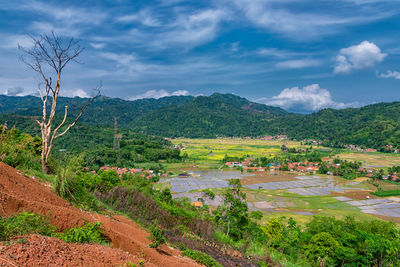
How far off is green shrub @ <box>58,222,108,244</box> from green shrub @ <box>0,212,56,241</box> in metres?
0.25

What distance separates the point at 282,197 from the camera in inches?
1494

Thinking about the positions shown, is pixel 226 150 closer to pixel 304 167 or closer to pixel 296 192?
pixel 304 167

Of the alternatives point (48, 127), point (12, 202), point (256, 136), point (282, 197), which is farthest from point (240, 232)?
point (256, 136)

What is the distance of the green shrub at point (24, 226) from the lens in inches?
108

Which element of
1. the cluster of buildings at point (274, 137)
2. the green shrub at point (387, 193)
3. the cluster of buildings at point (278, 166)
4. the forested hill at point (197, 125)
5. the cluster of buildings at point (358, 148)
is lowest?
the green shrub at point (387, 193)

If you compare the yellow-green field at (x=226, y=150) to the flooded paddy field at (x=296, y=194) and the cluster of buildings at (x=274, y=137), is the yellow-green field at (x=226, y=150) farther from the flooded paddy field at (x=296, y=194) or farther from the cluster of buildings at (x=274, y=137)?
the cluster of buildings at (x=274, y=137)

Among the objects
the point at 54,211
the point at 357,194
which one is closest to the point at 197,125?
the point at 357,194

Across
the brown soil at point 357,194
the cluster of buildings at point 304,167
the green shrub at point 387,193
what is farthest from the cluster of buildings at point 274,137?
the brown soil at point 357,194

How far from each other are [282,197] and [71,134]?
69.1 meters

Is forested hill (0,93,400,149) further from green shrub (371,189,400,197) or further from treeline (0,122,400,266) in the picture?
treeline (0,122,400,266)

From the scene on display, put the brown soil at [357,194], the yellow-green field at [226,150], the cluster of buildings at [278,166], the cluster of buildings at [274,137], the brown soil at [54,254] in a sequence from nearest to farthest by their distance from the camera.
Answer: the brown soil at [54,254]
the brown soil at [357,194]
the cluster of buildings at [278,166]
the yellow-green field at [226,150]
the cluster of buildings at [274,137]

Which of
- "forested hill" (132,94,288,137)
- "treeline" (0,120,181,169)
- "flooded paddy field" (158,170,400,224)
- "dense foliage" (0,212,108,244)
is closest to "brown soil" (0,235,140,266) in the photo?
"dense foliage" (0,212,108,244)

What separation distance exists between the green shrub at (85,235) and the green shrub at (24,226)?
246 mm

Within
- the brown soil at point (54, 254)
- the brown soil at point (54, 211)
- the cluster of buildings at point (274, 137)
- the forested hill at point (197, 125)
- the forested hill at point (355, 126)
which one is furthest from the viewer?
the forested hill at point (197, 125)
